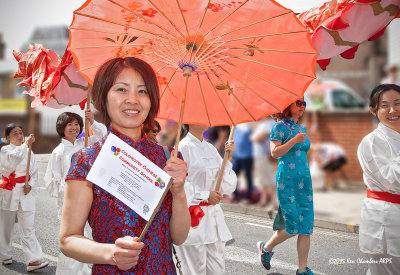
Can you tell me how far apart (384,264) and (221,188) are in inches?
47.0

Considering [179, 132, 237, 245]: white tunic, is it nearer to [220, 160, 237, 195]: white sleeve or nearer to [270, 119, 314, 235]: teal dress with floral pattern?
[220, 160, 237, 195]: white sleeve

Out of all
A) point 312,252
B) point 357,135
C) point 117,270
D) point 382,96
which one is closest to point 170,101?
point 117,270

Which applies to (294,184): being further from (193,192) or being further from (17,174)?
(17,174)

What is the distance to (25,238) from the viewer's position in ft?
11.2

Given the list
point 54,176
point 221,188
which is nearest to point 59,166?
point 54,176

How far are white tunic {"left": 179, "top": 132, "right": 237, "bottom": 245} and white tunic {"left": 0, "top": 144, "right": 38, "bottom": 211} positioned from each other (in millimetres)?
1523

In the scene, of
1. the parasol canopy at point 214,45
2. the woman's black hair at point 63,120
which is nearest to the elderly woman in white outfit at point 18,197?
the woman's black hair at point 63,120

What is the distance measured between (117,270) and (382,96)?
203 cm

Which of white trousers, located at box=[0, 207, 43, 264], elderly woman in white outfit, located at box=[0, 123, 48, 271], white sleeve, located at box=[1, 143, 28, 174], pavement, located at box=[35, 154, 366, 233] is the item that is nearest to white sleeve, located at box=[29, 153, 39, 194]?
elderly woman in white outfit, located at box=[0, 123, 48, 271]

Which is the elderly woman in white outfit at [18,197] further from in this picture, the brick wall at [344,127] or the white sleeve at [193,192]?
the brick wall at [344,127]

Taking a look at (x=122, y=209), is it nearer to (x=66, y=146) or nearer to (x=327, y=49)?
(x=327, y=49)

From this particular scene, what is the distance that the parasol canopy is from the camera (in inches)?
73.4

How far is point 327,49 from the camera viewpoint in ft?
7.61

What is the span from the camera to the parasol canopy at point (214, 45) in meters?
1.86
